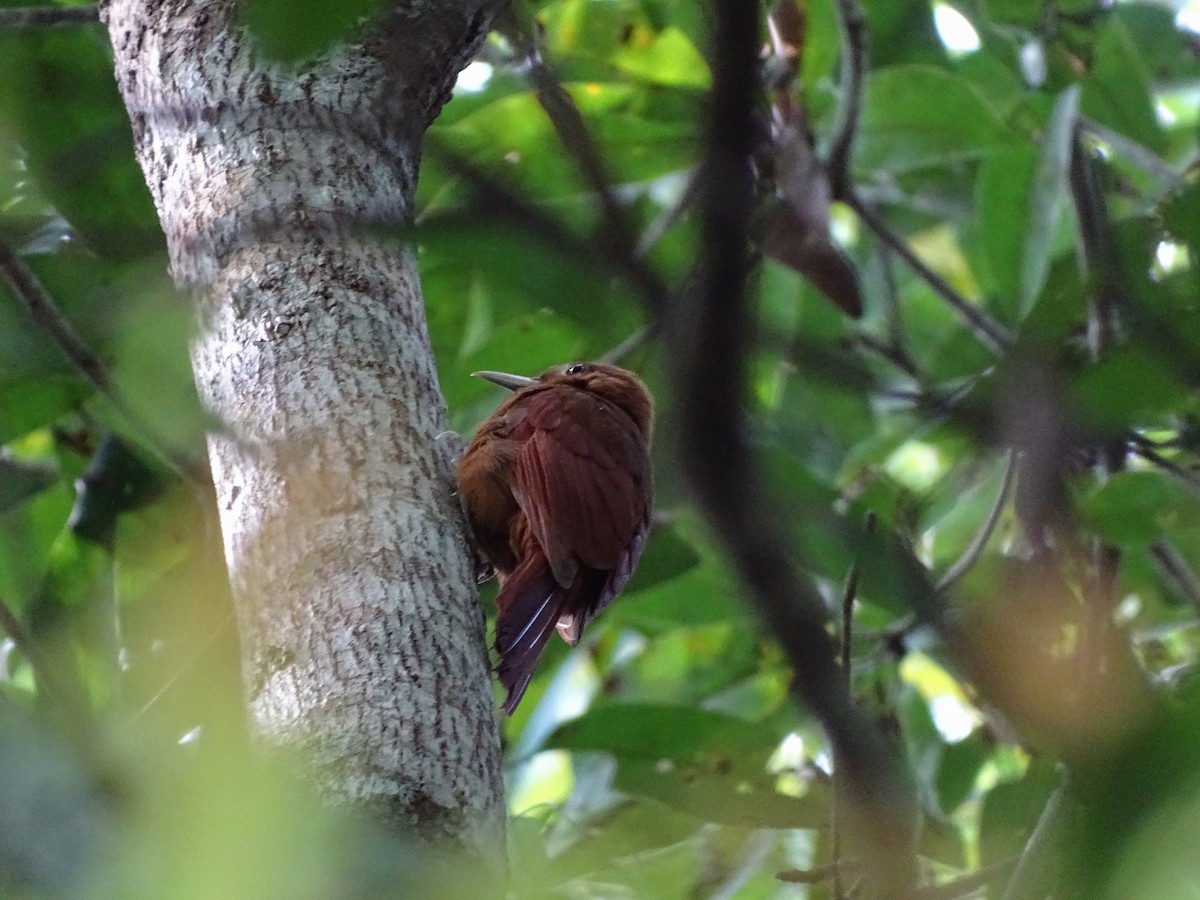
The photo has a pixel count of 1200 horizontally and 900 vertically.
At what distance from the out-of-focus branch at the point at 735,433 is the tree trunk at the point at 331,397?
98 cm

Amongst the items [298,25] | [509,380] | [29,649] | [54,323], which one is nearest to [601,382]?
[509,380]

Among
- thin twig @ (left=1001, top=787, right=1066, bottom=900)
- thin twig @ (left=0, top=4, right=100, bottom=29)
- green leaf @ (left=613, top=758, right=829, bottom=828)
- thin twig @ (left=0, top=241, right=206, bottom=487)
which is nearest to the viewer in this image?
thin twig @ (left=1001, top=787, right=1066, bottom=900)

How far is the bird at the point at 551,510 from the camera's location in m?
2.95

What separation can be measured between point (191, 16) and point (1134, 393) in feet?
6.12

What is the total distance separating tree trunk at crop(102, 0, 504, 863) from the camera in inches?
66.0

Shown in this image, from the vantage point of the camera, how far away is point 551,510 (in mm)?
3176

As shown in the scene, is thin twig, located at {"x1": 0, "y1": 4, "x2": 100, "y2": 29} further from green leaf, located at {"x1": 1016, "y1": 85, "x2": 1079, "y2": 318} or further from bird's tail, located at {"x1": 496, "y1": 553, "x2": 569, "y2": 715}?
green leaf, located at {"x1": 1016, "y1": 85, "x2": 1079, "y2": 318}

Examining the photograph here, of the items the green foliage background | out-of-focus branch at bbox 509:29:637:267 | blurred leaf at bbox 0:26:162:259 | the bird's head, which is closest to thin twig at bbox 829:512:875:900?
the green foliage background

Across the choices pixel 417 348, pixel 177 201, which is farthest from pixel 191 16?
pixel 417 348

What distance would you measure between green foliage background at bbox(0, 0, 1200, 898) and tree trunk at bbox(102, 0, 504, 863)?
144 mm

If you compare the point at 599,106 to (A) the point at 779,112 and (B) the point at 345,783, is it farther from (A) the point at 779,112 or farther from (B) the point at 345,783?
(B) the point at 345,783

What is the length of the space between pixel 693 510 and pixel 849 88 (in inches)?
111

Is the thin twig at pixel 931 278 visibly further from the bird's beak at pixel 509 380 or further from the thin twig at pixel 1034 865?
the thin twig at pixel 1034 865

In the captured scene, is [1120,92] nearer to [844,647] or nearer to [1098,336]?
[1098,336]
